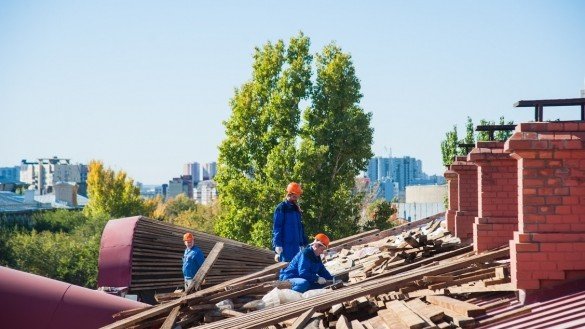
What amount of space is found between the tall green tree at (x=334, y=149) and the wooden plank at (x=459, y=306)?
96.6 ft

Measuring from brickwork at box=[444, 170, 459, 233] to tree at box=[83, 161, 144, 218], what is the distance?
66.9 m

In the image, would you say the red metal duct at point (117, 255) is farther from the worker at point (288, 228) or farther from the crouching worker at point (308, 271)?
the crouching worker at point (308, 271)

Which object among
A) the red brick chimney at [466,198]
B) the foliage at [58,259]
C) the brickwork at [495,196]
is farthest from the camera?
the foliage at [58,259]

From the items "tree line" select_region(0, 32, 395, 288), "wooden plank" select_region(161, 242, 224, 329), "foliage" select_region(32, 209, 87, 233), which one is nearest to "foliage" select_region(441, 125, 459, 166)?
"tree line" select_region(0, 32, 395, 288)

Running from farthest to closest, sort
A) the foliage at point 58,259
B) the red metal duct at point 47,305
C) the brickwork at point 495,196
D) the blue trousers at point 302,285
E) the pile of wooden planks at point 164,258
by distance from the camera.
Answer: the foliage at point 58,259, the pile of wooden planks at point 164,258, the red metal duct at point 47,305, the blue trousers at point 302,285, the brickwork at point 495,196

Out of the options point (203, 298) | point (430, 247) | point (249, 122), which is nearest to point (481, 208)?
point (430, 247)

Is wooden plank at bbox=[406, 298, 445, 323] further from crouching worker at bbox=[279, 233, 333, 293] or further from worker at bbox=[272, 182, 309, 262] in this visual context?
worker at bbox=[272, 182, 309, 262]


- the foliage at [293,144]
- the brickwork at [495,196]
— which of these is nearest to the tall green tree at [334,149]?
the foliage at [293,144]

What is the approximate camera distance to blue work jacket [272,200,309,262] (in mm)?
14531

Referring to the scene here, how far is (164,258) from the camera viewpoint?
21406mm

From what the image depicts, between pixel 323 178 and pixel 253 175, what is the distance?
3930mm

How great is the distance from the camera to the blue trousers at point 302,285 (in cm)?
1159

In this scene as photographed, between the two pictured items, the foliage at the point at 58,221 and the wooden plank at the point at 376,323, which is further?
the foliage at the point at 58,221

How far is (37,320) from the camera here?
40.8ft
